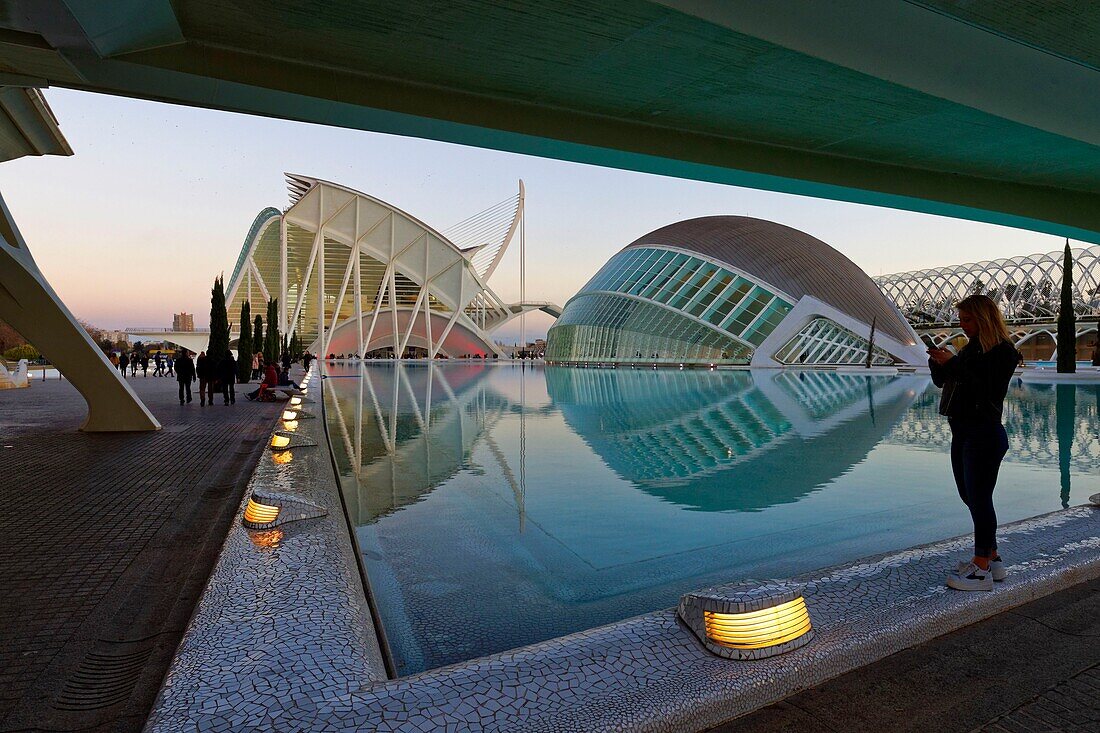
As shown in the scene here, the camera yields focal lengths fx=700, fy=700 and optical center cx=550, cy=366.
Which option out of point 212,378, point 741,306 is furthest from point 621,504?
point 741,306

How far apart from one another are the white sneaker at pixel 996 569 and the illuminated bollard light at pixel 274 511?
3015 mm

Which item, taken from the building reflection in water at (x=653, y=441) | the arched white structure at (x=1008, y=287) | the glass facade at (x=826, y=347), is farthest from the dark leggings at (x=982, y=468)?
the arched white structure at (x=1008, y=287)

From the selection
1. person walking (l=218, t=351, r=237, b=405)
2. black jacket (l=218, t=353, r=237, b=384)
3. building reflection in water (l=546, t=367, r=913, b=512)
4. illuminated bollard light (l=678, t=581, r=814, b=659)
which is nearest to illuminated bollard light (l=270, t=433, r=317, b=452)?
building reflection in water (l=546, t=367, r=913, b=512)

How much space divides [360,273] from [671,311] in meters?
34.0

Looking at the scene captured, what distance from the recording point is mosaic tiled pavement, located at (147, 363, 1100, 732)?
1.81 metres

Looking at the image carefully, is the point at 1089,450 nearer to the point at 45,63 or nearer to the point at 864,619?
the point at 864,619

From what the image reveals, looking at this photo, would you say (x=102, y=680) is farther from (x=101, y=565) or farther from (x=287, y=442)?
(x=287, y=442)

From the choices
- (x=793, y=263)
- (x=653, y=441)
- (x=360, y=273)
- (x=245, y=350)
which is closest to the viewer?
(x=653, y=441)

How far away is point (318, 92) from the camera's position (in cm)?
411

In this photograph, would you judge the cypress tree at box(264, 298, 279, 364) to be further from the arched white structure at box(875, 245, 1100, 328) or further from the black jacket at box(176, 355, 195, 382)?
the arched white structure at box(875, 245, 1100, 328)

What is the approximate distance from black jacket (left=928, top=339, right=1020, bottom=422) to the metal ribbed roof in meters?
36.8

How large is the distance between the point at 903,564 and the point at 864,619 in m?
0.79

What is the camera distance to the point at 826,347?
38.1m

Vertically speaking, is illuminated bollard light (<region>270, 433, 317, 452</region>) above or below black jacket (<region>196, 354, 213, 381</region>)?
below
